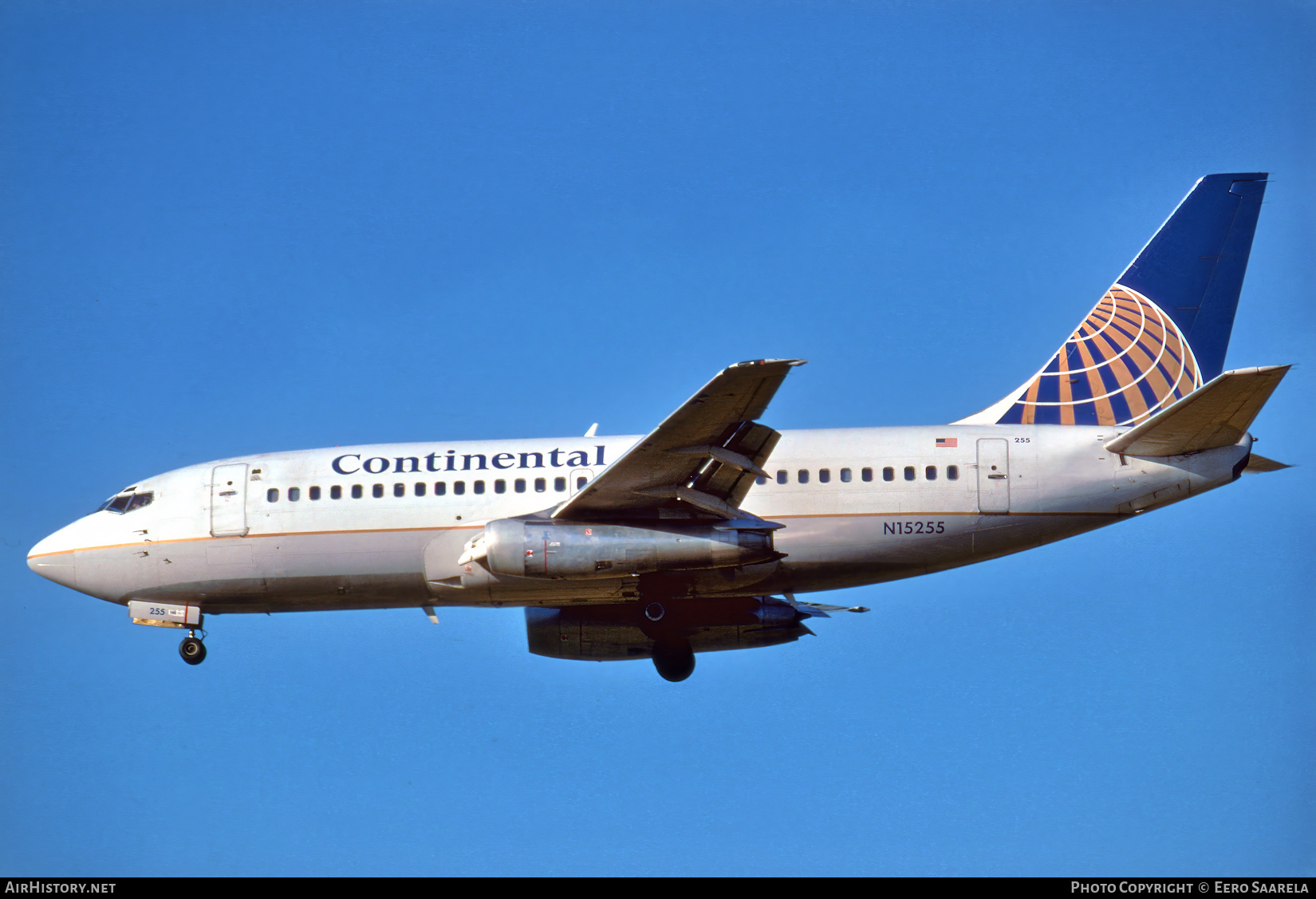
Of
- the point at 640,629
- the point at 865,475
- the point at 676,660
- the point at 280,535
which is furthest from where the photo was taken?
the point at 640,629

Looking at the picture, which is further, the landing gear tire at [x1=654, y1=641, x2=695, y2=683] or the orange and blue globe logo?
the landing gear tire at [x1=654, y1=641, x2=695, y2=683]

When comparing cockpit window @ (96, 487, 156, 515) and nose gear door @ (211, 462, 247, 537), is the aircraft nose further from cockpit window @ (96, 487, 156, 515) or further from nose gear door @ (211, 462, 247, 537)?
nose gear door @ (211, 462, 247, 537)

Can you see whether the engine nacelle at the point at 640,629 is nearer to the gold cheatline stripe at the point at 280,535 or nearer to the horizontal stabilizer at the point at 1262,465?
the gold cheatline stripe at the point at 280,535

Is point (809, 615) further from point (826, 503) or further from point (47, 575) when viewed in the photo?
point (47, 575)

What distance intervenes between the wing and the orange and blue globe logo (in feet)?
21.6

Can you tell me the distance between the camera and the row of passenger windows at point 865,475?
23297 millimetres

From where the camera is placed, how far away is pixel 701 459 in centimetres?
2139

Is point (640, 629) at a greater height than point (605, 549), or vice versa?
point (605, 549)

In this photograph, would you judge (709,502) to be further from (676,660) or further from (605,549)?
(676,660)

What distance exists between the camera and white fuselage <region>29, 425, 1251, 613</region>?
23.1m

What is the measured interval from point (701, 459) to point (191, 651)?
11.1m
